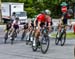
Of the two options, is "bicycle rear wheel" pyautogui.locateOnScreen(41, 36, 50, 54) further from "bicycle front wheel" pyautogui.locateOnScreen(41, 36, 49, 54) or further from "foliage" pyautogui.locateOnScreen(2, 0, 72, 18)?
"foliage" pyautogui.locateOnScreen(2, 0, 72, 18)

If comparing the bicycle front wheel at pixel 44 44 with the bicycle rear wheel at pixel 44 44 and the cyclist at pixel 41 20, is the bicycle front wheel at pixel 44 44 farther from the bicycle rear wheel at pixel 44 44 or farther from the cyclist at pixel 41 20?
the cyclist at pixel 41 20

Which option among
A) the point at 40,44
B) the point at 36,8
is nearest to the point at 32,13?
the point at 36,8

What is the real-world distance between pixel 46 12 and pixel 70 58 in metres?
2.34

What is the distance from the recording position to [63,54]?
56.1ft

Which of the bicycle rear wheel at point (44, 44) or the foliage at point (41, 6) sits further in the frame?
the foliage at point (41, 6)

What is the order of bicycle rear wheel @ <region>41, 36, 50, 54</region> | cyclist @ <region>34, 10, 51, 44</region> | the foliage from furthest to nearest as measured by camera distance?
the foliage < bicycle rear wheel @ <region>41, 36, 50, 54</region> < cyclist @ <region>34, 10, 51, 44</region>

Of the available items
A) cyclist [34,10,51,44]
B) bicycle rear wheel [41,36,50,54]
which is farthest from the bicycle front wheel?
cyclist [34,10,51,44]

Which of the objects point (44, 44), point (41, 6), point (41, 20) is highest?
point (41, 20)

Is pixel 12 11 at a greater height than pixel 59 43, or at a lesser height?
lesser

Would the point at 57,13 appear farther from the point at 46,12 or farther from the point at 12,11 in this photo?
the point at 46,12

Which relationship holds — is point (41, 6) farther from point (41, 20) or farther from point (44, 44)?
point (41, 20)

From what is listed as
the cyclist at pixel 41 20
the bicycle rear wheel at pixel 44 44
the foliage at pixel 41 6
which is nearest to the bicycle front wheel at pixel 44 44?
the bicycle rear wheel at pixel 44 44

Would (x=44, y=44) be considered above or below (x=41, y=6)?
above

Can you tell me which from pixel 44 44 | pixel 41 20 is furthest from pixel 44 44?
pixel 41 20
